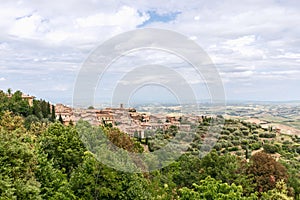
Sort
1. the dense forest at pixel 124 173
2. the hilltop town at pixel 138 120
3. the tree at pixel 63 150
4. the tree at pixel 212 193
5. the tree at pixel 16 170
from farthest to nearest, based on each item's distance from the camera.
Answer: the hilltop town at pixel 138 120
the tree at pixel 63 150
the dense forest at pixel 124 173
the tree at pixel 212 193
the tree at pixel 16 170

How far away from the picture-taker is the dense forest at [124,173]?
15.7 metres

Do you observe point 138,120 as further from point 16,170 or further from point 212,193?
point 16,170

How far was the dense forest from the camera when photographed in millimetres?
15672

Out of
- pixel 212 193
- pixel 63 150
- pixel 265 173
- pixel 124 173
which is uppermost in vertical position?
pixel 63 150

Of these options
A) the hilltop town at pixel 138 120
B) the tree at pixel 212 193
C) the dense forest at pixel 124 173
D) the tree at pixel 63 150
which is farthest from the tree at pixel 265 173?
the tree at pixel 63 150

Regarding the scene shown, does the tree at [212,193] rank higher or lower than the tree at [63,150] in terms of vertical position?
lower

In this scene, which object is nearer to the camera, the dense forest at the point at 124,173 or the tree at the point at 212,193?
the tree at the point at 212,193

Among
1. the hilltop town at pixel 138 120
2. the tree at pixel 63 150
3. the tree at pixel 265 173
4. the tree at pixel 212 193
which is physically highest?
the hilltop town at pixel 138 120

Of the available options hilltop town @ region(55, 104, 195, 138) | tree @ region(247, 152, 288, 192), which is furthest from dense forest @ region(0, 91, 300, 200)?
hilltop town @ region(55, 104, 195, 138)

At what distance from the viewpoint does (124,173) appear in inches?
710

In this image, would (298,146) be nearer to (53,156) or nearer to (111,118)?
(111,118)

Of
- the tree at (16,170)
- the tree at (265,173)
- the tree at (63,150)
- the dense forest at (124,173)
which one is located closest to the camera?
the tree at (16,170)

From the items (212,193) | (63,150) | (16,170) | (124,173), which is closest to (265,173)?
(212,193)

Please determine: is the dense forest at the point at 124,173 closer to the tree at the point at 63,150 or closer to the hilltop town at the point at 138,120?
the tree at the point at 63,150
